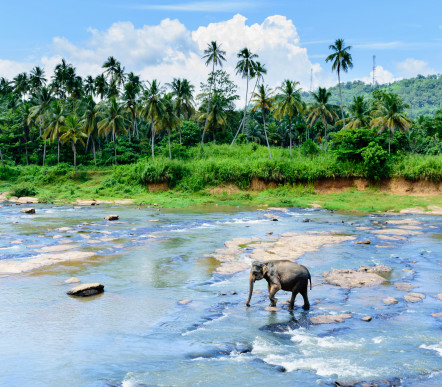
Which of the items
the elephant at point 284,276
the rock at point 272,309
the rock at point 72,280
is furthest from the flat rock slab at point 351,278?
the rock at point 72,280

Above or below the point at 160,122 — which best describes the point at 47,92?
above

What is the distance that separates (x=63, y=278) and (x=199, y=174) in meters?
34.9

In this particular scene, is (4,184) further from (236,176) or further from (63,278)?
(63,278)

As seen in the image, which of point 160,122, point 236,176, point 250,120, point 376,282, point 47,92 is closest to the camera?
point 376,282

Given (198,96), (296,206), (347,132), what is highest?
(198,96)

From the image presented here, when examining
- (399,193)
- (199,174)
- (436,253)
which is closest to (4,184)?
(199,174)

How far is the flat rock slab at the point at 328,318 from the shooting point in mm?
10102

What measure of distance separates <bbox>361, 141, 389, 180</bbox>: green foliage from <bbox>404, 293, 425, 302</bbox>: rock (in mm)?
33547

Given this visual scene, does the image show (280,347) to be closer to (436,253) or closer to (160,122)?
(436,253)

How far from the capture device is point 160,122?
53.0 m

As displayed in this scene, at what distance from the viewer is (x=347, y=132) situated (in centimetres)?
4566

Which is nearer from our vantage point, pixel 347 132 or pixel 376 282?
pixel 376 282

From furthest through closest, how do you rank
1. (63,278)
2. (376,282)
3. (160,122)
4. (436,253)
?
(160,122) → (436,253) → (63,278) → (376,282)

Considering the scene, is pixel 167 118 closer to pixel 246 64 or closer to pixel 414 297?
pixel 246 64
